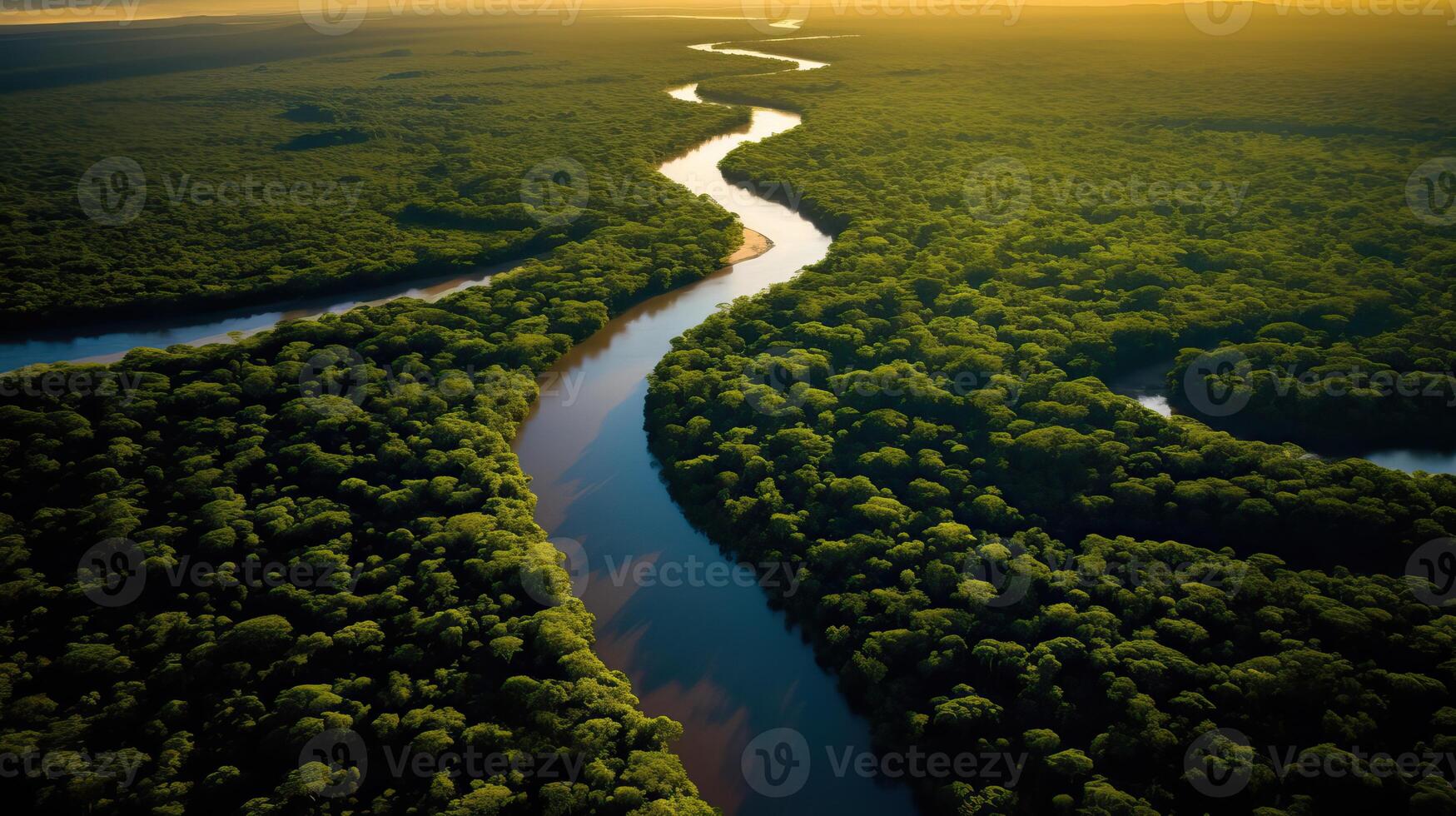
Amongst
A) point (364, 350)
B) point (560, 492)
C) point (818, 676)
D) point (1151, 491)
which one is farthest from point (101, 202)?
point (1151, 491)

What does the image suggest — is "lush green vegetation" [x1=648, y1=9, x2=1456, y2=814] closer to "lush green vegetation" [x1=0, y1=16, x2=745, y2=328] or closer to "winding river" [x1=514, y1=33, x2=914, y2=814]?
"winding river" [x1=514, y1=33, x2=914, y2=814]

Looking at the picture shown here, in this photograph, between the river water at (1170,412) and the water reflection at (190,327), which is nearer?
the river water at (1170,412)

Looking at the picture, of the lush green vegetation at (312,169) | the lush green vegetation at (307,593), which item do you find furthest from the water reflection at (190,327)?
the lush green vegetation at (307,593)

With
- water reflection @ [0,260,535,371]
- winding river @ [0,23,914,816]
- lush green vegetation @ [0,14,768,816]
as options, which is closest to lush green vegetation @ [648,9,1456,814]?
winding river @ [0,23,914,816]

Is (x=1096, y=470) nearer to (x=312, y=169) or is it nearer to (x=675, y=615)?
(x=675, y=615)

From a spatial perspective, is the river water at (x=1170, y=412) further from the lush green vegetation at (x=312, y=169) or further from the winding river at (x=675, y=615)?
the lush green vegetation at (x=312, y=169)

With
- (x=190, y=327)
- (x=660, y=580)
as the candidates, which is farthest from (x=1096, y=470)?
(x=190, y=327)
